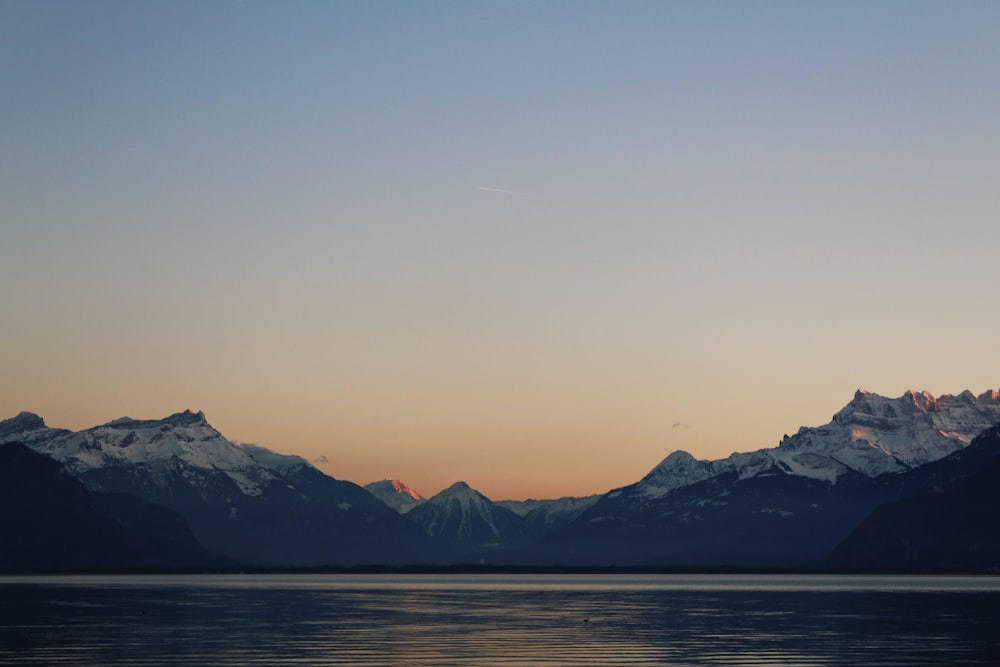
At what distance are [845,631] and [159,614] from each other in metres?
74.5

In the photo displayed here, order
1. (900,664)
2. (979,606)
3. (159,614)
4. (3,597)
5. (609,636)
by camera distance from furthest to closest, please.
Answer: (3,597)
(979,606)
(159,614)
(609,636)
(900,664)

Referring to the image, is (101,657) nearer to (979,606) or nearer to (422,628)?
(422,628)

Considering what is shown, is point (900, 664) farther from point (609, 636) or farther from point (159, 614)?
point (159, 614)

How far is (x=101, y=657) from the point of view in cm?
9106

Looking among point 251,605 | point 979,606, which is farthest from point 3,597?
point 979,606

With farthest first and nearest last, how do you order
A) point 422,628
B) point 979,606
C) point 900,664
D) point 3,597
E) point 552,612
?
point 3,597 < point 979,606 < point 552,612 < point 422,628 < point 900,664

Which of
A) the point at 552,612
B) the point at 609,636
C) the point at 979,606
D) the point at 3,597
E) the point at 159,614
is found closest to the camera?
the point at 609,636

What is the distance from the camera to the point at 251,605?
172 metres

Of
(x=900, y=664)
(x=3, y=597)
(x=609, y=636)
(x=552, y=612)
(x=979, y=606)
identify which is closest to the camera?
(x=900, y=664)

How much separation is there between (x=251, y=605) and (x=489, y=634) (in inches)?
2609

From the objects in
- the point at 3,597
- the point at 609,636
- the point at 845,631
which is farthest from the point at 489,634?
the point at 3,597

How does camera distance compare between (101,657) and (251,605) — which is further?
(251,605)

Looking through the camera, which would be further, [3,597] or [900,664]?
[3,597]

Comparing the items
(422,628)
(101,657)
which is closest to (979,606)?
(422,628)
